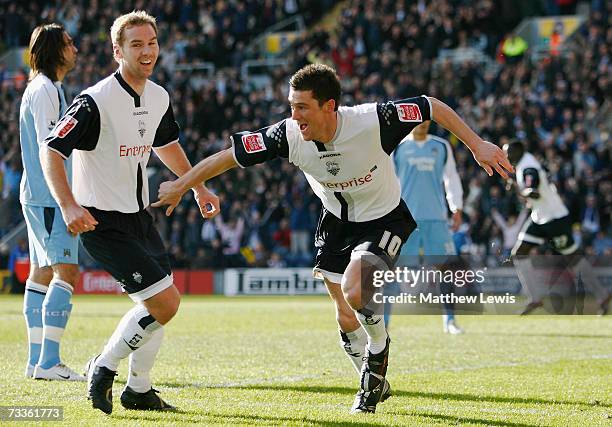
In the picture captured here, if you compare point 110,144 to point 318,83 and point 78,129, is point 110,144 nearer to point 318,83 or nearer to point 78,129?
point 78,129

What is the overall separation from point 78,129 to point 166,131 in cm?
86

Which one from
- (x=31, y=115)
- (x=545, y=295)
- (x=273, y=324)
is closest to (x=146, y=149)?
(x=31, y=115)

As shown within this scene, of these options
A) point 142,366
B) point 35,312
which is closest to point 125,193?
point 142,366

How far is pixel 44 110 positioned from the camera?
28.6ft

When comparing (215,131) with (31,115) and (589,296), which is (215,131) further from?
(31,115)

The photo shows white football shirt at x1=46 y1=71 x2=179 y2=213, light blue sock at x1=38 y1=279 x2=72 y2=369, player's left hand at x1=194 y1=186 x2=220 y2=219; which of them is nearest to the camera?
white football shirt at x1=46 y1=71 x2=179 y2=213

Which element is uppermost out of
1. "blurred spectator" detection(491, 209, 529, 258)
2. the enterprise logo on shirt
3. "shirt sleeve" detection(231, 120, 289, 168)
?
"shirt sleeve" detection(231, 120, 289, 168)

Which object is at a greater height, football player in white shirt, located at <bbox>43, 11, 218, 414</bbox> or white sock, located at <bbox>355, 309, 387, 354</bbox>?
football player in white shirt, located at <bbox>43, 11, 218, 414</bbox>

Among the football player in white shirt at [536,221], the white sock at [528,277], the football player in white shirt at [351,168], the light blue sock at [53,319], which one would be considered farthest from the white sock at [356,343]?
the white sock at [528,277]

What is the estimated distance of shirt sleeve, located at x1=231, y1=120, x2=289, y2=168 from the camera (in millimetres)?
6789

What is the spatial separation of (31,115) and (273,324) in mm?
7141

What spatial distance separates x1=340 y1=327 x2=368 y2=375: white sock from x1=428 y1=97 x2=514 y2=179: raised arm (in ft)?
5.21

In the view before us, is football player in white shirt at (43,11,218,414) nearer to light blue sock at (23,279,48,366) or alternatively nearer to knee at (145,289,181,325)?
knee at (145,289,181,325)

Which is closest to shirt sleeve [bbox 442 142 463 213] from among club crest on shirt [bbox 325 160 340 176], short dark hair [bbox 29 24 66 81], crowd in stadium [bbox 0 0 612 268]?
short dark hair [bbox 29 24 66 81]
